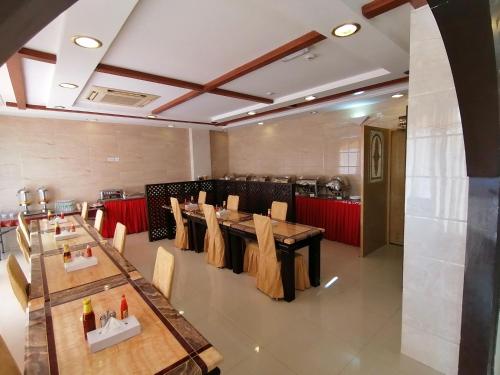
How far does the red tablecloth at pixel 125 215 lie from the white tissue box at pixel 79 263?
343 cm

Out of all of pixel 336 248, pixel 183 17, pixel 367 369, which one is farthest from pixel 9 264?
pixel 336 248

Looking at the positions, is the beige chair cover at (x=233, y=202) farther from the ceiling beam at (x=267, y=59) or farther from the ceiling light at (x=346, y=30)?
the ceiling light at (x=346, y=30)

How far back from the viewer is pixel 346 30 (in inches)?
70.2

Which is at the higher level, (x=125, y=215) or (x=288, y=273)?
(x=125, y=215)

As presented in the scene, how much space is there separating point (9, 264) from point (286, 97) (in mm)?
3759

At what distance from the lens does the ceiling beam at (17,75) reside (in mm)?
2298

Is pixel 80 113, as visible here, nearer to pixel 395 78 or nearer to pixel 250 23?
pixel 250 23

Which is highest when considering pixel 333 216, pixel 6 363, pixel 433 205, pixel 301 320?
pixel 433 205

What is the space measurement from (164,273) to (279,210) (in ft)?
7.21

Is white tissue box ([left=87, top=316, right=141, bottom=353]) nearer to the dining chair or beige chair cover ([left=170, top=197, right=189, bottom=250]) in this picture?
the dining chair


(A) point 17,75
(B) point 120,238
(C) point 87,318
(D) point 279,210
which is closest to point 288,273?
(D) point 279,210

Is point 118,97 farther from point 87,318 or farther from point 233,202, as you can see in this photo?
point 87,318

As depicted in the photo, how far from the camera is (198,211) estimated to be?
4.14 m

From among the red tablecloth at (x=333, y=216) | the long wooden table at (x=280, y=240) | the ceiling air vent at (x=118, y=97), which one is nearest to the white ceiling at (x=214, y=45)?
the ceiling air vent at (x=118, y=97)
